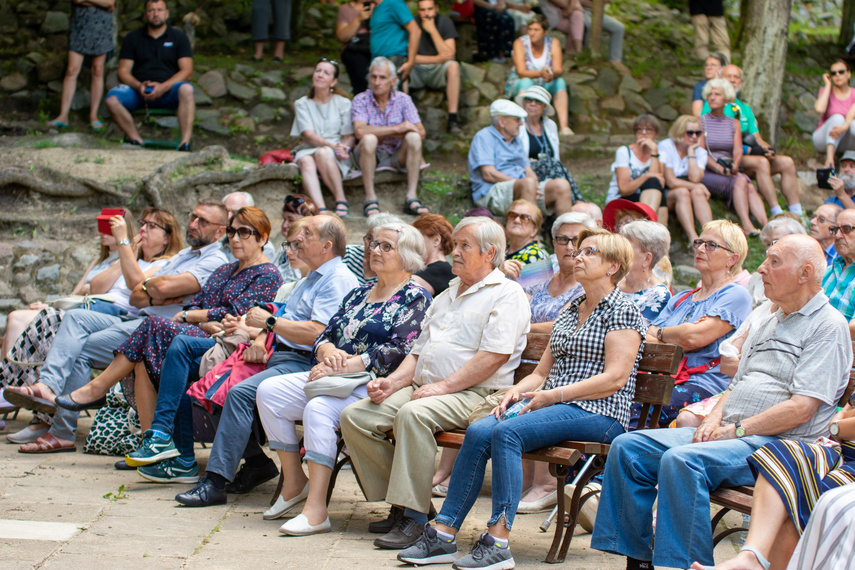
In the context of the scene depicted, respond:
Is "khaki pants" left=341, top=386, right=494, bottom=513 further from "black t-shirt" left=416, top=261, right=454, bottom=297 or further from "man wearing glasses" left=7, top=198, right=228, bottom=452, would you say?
"man wearing glasses" left=7, top=198, right=228, bottom=452

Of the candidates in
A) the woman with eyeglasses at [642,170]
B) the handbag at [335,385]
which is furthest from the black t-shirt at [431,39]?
the handbag at [335,385]

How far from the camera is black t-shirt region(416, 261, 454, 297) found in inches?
207

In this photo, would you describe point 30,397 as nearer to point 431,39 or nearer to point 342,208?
point 342,208

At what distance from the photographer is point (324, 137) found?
8625 mm

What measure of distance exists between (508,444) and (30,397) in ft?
10.6

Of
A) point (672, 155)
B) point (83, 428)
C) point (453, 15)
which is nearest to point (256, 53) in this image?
point (453, 15)

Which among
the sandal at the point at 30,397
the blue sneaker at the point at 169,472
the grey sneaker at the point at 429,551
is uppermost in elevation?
the grey sneaker at the point at 429,551

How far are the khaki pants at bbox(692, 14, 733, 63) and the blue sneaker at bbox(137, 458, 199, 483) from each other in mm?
11358

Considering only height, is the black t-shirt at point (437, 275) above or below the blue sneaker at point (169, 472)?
above

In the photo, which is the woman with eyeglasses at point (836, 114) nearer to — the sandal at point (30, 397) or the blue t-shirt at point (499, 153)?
the blue t-shirt at point (499, 153)

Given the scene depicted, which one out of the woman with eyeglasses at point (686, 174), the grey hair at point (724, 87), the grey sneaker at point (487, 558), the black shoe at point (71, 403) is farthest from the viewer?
the grey hair at point (724, 87)

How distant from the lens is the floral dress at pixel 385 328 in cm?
429

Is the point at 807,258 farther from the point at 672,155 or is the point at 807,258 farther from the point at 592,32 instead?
the point at 592,32

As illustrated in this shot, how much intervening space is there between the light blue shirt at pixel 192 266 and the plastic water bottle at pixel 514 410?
2.51m
